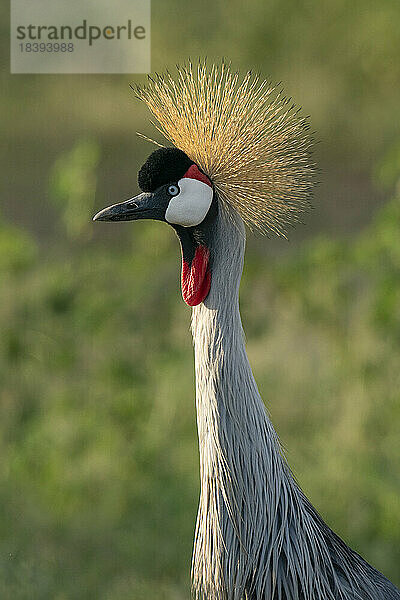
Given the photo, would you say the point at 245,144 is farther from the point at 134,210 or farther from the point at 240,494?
the point at 240,494

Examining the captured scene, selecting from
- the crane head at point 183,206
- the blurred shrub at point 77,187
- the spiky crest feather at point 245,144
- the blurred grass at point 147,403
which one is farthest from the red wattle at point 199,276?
the blurred shrub at point 77,187

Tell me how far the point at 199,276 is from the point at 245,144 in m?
0.24

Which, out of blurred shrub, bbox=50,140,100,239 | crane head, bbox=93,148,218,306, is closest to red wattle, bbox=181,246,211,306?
crane head, bbox=93,148,218,306

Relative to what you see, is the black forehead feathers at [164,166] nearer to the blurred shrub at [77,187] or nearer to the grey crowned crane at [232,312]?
the grey crowned crane at [232,312]

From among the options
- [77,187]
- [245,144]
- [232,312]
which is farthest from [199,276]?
[77,187]

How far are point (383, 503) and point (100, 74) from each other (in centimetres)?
217

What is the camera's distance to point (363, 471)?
7.73ft

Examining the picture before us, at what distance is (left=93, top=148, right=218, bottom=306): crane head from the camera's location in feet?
3.93

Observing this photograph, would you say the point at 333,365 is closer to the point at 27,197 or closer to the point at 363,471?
the point at 363,471

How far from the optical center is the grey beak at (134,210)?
1.21m

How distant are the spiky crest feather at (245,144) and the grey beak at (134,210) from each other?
0.37 feet

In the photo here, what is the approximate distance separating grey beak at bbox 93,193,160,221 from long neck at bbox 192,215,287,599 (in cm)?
11

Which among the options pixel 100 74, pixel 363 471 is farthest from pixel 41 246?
pixel 363 471

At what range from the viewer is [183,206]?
119 centimetres
